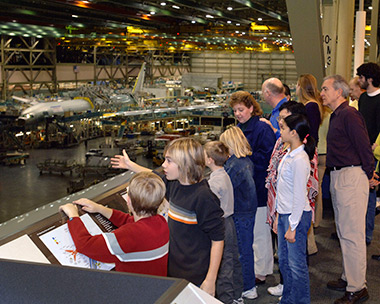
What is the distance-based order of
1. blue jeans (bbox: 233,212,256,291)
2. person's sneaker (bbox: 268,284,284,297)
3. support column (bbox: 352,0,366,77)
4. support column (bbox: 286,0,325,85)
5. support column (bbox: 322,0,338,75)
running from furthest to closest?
support column (bbox: 322,0,338,75)
support column (bbox: 352,0,366,77)
support column (bbox: 286,0,325,85)
person's sneaker (bbox: 268,284,284,297)
blue jeans (bbox: 233,212,256,291)

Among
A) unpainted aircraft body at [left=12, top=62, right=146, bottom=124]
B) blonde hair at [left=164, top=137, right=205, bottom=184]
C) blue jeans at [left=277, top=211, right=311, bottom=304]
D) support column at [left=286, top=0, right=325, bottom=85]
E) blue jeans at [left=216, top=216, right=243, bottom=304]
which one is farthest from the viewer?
unpainted aircraft body at [left=12, top=62, right=146, bottom=124]

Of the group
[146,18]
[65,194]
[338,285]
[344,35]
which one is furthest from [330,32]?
[146,18]

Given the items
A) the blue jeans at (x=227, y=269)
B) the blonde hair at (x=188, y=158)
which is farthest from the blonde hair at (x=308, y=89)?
the blonde hair at (x=188, y=158)

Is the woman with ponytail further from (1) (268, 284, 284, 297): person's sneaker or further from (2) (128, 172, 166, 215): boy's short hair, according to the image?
(2) (128, 172, 166, 215): boy's short hair

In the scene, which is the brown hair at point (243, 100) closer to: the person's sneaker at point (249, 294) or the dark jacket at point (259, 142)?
the dark jacket at point (259, 142)

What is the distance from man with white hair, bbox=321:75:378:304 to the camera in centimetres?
A: 309

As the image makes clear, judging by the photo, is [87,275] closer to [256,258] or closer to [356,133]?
[356,133]

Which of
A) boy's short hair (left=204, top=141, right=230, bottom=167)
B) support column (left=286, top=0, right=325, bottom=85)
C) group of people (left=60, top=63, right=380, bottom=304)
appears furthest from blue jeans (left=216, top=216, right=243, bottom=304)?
support column (left=286, top=0, right=325, bottom=85)

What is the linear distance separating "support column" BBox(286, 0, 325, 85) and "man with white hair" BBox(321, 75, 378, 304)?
159cm

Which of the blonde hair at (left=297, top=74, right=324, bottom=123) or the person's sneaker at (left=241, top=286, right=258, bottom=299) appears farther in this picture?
the blonde hair at (left=297, top=74, right=324, bottom=123)

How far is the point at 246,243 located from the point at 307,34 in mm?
2618

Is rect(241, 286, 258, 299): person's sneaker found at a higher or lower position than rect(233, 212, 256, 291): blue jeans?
lower

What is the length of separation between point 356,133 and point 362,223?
0.64 metres

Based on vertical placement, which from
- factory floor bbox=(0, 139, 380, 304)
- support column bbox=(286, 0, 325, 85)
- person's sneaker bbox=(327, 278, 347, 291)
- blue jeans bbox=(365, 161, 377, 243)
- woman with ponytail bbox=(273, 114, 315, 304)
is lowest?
factory floor bbox=(0, 139, 380, 304)
